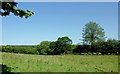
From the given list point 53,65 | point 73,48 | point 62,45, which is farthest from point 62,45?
point 53,65

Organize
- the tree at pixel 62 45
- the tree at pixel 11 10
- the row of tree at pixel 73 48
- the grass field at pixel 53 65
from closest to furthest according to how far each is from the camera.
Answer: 1. the tree at pixel 11 10
2. the grass field at pixel 53 65
3. the row of tree at pixel 73 48
4. the tree at pixel 62 45

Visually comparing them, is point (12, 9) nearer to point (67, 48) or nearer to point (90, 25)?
point (67, 48)

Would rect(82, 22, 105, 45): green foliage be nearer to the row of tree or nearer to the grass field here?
the row of tree

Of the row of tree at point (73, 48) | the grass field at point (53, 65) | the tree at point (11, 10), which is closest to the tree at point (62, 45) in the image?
the row of tree at point (73, 48)

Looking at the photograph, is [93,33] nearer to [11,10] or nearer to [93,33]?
[93,33]

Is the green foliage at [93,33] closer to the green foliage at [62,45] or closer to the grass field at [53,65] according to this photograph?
→ the green foliage at [62,45]

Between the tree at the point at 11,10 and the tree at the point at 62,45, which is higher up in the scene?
the tree at the point at 11,10

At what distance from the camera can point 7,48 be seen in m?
43.1

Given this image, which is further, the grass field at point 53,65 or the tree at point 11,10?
the grass field at point 53,65

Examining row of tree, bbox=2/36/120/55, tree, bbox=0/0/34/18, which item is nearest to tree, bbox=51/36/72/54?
row of tree, bbox=2/36/120/55

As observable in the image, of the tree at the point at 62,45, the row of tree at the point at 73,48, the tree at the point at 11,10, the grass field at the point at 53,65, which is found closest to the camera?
the tree at the point at 11,10

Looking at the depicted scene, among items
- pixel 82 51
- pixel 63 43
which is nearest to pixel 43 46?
pixel 63 43

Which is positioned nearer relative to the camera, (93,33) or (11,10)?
(11,10)

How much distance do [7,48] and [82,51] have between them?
28.3 meters
